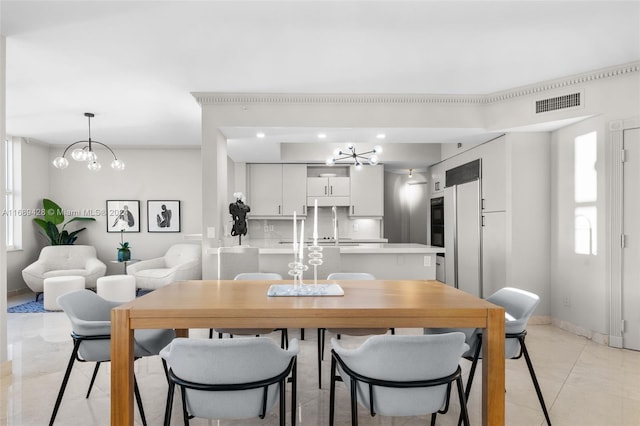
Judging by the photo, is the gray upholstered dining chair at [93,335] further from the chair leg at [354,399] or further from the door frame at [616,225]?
the door frame at [616,225]

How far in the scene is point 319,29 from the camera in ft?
8.71

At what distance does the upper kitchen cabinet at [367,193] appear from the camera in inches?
263

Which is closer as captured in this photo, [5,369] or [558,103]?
[5,369]

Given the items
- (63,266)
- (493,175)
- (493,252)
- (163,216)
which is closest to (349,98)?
(493,175)

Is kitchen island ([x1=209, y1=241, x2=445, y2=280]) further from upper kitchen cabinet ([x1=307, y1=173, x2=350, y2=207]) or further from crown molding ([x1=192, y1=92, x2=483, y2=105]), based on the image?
upper kitchen cabinet ([x1=307, y1=173, x2=350, y2=207])

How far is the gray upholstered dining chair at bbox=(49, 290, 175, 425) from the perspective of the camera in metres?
1.98

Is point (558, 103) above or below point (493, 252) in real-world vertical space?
above

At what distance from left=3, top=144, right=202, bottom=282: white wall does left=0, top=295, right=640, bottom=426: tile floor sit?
3.21 m

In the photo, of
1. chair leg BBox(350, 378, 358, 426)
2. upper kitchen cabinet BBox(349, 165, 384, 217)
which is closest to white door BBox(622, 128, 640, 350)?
chair leg BBox(350, 378, 358, 426)

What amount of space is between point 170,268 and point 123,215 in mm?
1555

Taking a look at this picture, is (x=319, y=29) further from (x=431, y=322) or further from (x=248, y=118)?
(x=431, y=322)

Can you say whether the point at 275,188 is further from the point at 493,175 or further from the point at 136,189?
the point at 493,175

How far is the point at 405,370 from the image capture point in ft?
4.90

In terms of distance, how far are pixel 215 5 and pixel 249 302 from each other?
6.30 feet
